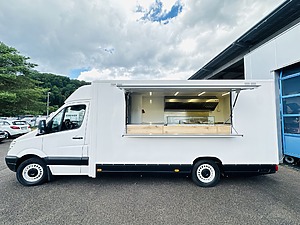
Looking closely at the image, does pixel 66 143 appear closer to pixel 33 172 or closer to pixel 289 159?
pixel 33 172

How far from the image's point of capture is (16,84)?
14180mm

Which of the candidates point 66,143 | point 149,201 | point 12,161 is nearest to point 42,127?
point 66,143

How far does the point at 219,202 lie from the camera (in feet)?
10.4

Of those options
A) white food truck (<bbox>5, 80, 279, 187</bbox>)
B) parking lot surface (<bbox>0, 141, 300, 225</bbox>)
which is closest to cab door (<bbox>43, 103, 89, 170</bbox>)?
white food truck (<bbox>5, 80, 279, 187</bbox>)

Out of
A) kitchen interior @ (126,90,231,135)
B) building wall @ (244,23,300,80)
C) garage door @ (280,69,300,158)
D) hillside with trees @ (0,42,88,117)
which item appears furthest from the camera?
hillside with trees @ (0,42,88,117)

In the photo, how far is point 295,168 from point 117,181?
5495mm

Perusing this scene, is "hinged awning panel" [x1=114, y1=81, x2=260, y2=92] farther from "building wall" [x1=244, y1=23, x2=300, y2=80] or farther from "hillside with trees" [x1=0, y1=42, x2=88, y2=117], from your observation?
"hillside with trees" [x1=0, y1=42, x2=88, y2=117]

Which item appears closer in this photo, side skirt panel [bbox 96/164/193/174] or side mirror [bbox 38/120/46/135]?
side skirt panel [bbox 96/164/193/174]

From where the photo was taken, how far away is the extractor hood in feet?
18.8

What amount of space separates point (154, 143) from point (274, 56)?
5610 mm

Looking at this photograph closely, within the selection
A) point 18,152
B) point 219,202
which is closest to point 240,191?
point 219,202

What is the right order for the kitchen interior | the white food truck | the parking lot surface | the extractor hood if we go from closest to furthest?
the parking lot surface
the white food truck
the kitchen interior
the extractor hood

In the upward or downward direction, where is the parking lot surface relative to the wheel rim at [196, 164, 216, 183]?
downward

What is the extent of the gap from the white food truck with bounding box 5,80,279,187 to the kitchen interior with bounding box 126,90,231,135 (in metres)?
0.03
